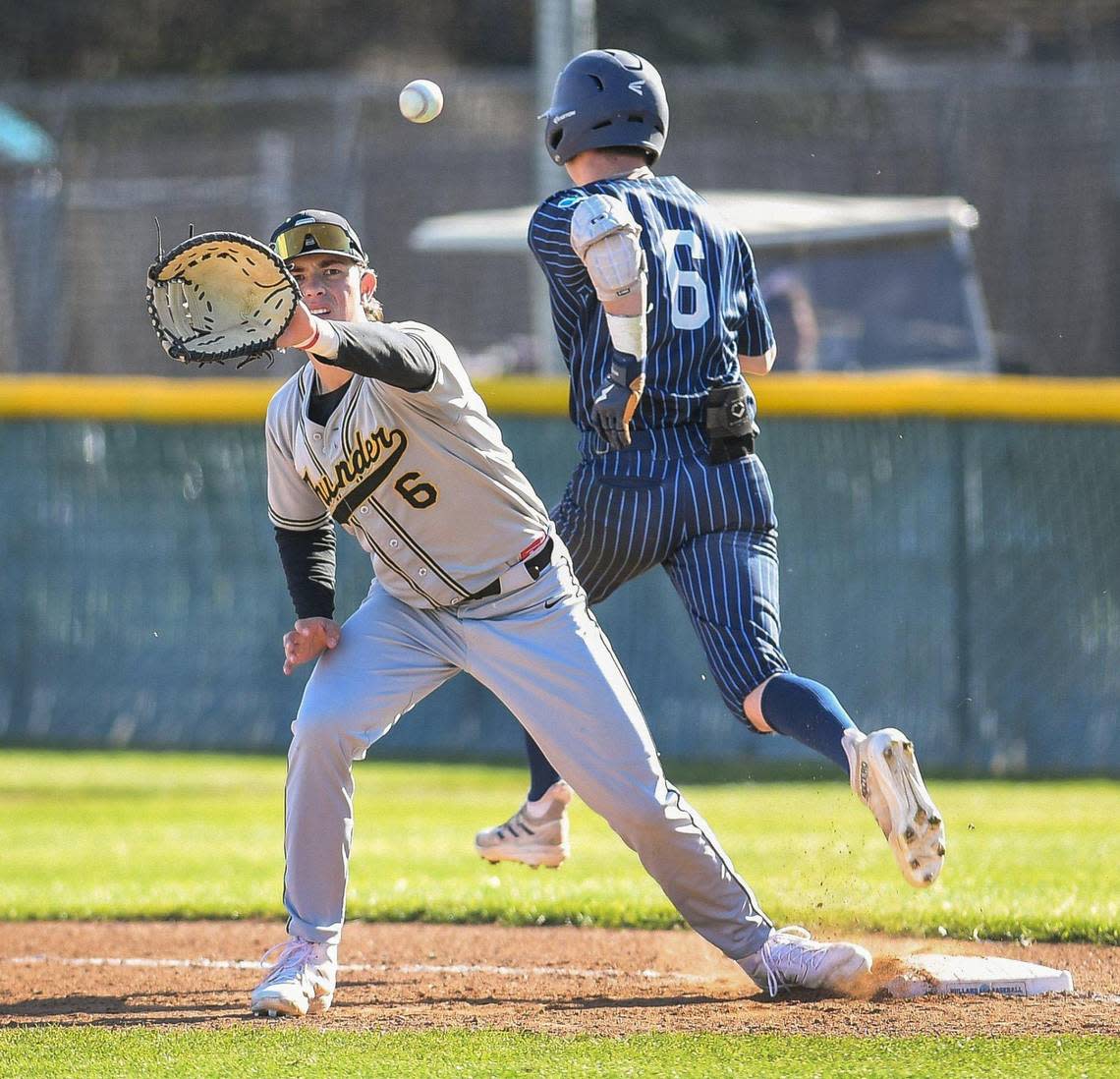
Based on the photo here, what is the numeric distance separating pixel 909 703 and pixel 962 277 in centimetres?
343

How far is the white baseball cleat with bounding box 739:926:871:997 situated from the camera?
4.34 m

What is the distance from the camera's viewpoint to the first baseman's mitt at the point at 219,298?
141 inches

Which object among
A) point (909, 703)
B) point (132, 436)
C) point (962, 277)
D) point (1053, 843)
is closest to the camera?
point (1053, 843)

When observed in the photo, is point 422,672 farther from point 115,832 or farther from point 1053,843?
point 115,832

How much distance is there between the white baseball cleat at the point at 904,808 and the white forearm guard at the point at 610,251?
45.2 inches

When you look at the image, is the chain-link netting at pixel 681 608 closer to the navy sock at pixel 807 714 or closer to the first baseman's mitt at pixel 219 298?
the navy sock at pixel 807 714

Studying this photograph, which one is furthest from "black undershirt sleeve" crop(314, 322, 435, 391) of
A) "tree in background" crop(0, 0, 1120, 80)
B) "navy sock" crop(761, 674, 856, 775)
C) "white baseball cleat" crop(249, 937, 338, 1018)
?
"tree in background" crop(0, 0, 1120, 80)

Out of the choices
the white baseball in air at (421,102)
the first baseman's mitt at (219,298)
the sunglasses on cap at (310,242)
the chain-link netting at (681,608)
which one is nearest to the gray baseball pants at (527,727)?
the sunglasses on cap at (310,242)

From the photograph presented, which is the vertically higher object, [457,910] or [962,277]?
[962,277]

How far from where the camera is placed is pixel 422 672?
4332 millimetres

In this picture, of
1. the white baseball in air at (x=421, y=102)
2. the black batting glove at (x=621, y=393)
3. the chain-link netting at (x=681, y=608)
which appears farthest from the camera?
the chain-link netting at (x=681, y=608)

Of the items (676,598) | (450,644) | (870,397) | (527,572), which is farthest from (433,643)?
(870,397)

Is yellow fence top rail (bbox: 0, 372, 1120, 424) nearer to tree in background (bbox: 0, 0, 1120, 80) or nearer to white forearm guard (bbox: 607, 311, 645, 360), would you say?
white forearm guard (bbox: 607, 311, 645, 360)

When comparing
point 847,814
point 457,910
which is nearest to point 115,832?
point 457,910
